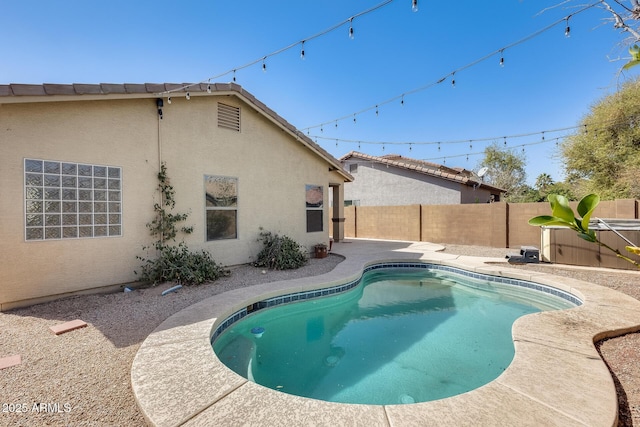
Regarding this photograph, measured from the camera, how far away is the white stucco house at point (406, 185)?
695 inches

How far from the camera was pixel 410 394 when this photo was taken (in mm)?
3387

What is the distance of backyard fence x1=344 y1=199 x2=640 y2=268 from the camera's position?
10353 mm

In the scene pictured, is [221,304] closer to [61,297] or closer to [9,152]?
[61,297]

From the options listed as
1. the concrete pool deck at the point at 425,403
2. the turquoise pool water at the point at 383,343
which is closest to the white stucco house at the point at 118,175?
the concrete pool deck at the point at 425,403

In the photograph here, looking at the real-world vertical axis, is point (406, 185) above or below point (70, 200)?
above

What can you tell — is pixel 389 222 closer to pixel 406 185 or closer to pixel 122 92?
pixel 406 185

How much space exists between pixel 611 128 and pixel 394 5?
1994 cm

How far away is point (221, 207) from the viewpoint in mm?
8008

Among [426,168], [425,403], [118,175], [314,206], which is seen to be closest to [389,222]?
[426,168]

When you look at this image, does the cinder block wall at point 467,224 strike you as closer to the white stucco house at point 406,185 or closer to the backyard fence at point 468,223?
the backyard fence at point 468,223

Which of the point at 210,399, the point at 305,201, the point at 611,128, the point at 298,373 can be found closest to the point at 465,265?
the point at 305,201

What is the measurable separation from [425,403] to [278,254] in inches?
245

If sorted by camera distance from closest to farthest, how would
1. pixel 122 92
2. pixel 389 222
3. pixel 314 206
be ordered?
1. pixel 122 92
2. pixel 314 206
3. pixel 389 222

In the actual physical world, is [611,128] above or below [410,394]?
above
